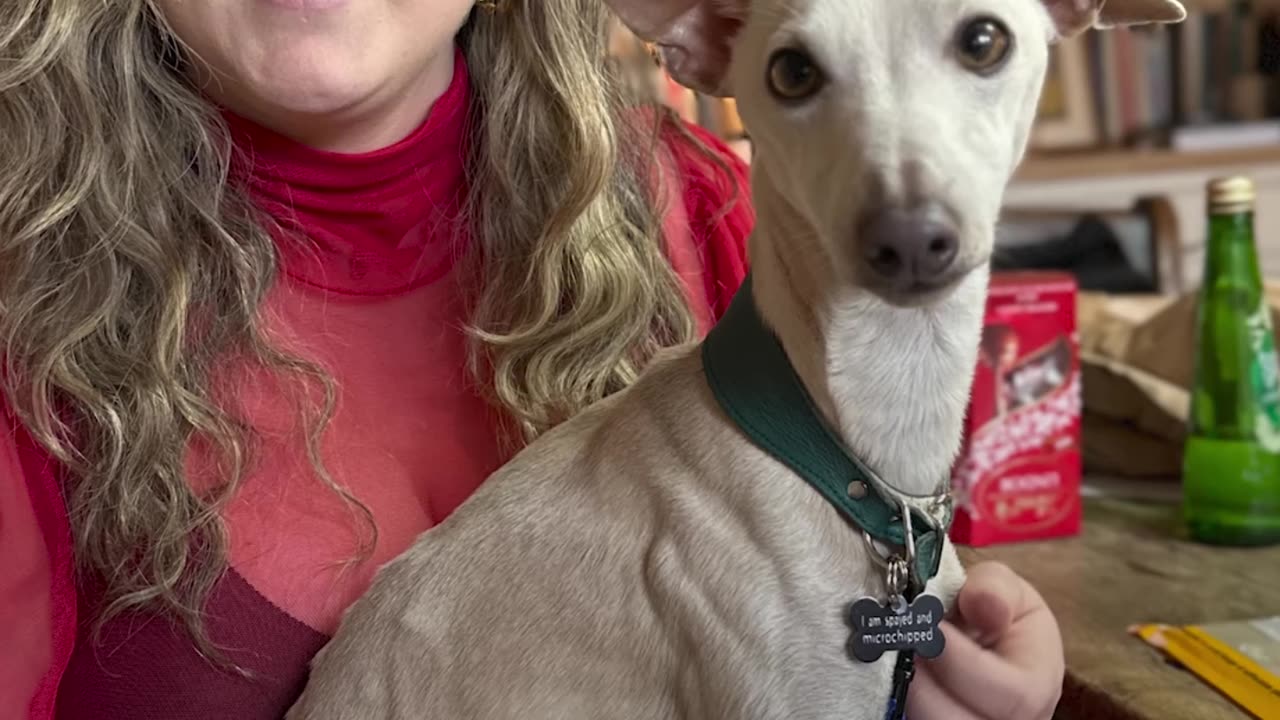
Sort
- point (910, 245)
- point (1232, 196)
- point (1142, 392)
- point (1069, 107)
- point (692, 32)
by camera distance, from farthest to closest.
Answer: point (1069, 107) < point (1142, 392) < point (1232, 196) < point (692, 32) < point (910, 245)

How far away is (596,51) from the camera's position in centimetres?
133

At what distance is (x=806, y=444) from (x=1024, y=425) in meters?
0.71

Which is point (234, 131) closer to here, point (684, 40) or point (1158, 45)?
point (684, 40)

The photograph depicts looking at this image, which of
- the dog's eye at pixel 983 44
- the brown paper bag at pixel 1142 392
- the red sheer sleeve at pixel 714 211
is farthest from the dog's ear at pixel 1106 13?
the brown paper bag at pixel 1142 392

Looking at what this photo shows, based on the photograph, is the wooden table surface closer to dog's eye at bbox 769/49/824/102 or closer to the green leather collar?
the green leather collar

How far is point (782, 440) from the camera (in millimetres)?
885

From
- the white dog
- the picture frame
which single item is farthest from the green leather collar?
the picture frame

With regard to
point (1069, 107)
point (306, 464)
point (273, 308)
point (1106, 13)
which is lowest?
point (1069, 107)

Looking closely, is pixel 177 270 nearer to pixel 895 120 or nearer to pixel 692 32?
pixel 692 32

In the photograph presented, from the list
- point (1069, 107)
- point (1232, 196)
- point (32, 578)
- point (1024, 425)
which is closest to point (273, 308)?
point (32, 578)

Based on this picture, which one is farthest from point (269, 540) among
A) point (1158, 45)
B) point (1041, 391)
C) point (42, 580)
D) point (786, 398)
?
point (1158, 45)

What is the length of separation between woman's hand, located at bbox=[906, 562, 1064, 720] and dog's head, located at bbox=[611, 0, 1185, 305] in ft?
0.87

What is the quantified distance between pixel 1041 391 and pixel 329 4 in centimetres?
93

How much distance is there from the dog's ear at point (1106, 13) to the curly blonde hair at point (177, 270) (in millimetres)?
480
